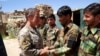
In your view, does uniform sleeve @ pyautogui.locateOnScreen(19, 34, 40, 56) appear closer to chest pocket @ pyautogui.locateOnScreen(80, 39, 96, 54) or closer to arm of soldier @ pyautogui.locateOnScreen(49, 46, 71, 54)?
arm of soldier @ pyautogui.locateOnScreen(49, 46, 71, 54)

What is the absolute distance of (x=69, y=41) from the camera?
3.80m

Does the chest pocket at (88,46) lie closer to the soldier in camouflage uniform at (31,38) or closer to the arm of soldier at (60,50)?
the arm of soldier at (60,50)

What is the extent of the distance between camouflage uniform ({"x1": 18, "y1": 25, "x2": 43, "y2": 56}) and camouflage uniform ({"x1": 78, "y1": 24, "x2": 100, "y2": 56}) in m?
0.69

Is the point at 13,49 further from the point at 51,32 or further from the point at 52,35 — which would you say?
the point at 52,35

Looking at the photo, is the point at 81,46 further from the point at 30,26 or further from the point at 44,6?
the point at 44,6

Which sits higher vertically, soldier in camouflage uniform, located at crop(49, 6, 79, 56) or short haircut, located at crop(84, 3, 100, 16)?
short haircut, located at crop(84, 3, 100, 16)

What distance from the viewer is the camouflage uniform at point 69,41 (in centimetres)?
379

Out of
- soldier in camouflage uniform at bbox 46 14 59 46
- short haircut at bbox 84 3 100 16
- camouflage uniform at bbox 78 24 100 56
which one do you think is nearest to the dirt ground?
soldier in camouflage uniform at bbox 46 14 59 46

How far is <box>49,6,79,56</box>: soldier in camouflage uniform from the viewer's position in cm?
379

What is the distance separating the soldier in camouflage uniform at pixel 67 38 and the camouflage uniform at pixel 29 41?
0.79 ft

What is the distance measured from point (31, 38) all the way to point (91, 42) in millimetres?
895

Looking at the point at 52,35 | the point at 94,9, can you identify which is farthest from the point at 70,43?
the point at 52,35

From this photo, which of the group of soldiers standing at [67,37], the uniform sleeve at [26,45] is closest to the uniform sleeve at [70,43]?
the group of soldiers standing at [67,37]

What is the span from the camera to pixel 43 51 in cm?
371
